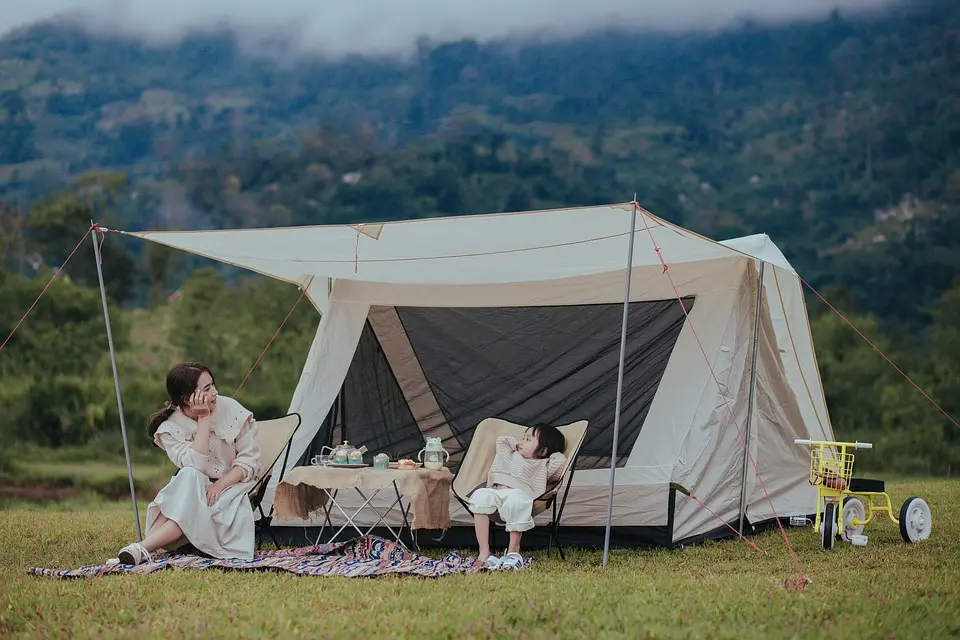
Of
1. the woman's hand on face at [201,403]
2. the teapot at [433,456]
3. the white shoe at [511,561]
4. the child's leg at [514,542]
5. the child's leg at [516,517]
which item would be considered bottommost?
the white shoe at [511,561]

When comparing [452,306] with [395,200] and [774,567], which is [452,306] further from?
[395,200]

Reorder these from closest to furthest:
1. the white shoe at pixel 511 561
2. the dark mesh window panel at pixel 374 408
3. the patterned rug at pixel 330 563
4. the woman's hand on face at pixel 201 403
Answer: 1. the patterned rug at pixel 330 563
2. the white shoe at pixel 511 561
3. the woman's hand on face at pixel 201 403
4. the dark mesh window panel at pixel 374 408

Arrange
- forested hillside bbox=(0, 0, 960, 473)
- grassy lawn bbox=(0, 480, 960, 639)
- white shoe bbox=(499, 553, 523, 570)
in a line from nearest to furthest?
grassy lawn bbox=(0, 480, 960, 639), white shoe bbox=(499, 553, 523, 570), forested hillside bbox=(0, 0, 960, 473)

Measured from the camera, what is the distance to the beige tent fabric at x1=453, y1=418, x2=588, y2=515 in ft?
15.2

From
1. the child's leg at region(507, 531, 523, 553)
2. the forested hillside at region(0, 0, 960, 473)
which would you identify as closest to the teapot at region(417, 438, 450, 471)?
the child's leg at region(507, 531, 523, 553)

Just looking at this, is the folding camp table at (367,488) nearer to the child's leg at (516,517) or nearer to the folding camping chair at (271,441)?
the folding camping chair at (271,441)

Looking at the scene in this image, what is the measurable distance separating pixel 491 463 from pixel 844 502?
4.72ft

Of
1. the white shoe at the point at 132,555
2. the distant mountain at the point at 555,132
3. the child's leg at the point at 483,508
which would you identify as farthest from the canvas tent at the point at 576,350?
the distant mountain at the point at 555,132

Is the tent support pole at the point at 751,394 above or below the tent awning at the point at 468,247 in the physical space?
below

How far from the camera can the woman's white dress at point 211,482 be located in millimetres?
4246

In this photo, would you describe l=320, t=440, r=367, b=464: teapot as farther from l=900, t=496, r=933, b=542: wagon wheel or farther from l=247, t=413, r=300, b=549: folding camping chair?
l=900, t=496, r=933, b=542: wagon wheel

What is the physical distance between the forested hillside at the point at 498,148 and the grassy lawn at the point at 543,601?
14898 mm

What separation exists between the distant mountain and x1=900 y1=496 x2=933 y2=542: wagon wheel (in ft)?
79.2

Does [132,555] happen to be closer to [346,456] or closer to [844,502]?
[346,456]
